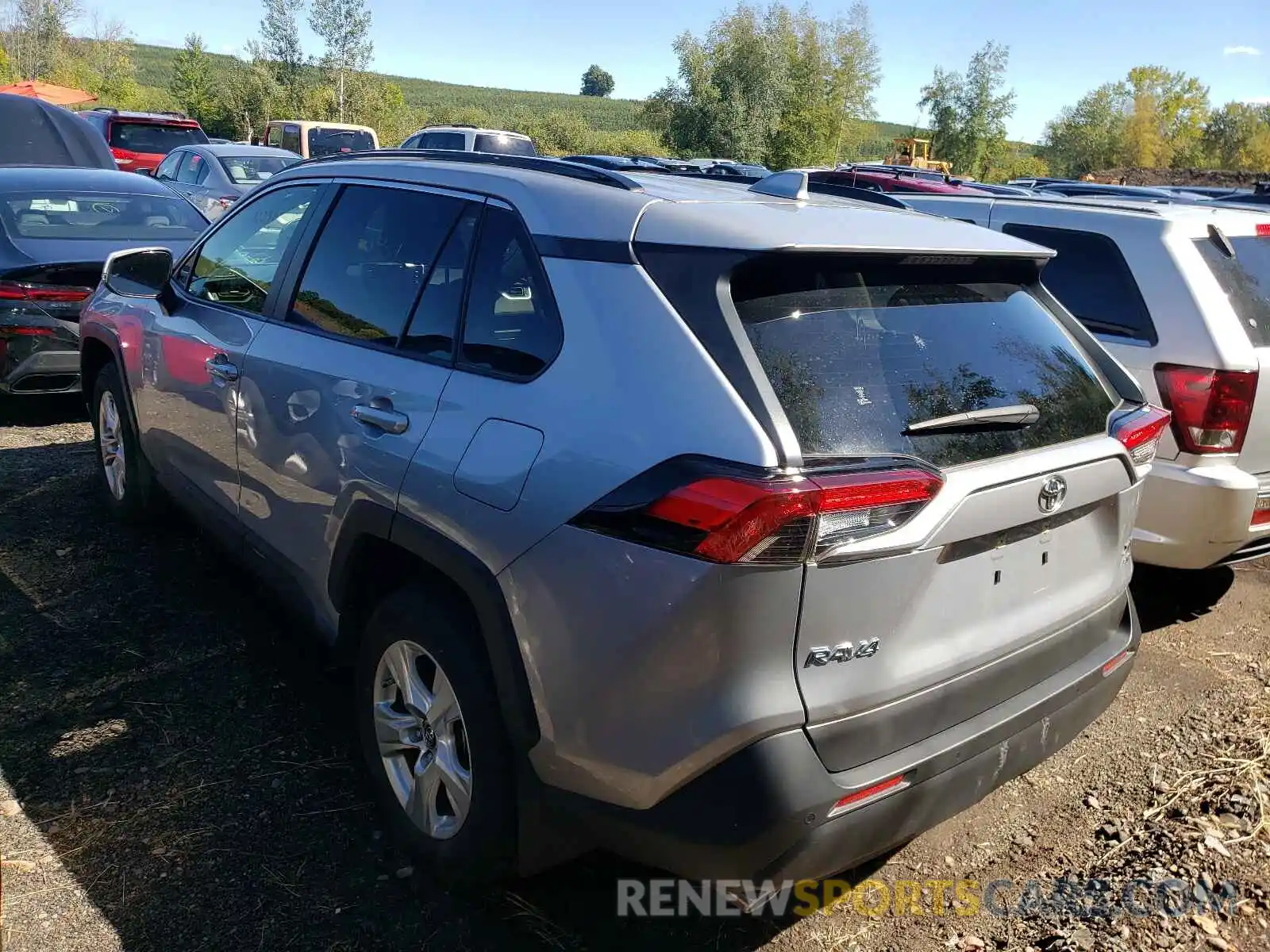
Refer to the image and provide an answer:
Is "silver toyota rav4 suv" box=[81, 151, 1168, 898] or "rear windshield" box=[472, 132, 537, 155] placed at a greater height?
"rear windshield" box=[472, 132, 537, 155]

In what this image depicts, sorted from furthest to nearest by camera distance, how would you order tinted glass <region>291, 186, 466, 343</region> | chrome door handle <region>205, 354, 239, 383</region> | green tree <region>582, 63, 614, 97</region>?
green tree <region>582, 63, 614, 97</region> < chrome door handle <region>205, 354, 239, 383</region> < tinted glass <region>291, 186, 466, 343</region>

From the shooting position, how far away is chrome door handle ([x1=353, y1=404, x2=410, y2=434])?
8.69 ft

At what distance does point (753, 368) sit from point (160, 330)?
3.08 metres

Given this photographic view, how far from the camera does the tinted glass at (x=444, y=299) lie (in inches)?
106

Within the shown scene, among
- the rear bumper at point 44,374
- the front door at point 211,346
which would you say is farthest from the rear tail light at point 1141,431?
the rear bumper at point 44,374

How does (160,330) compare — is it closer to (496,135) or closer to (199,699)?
(199,699)

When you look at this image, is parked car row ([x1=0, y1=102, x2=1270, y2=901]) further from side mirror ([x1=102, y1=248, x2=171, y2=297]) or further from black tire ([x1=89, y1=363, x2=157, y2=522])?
black tire ([x1=89, y1=363, x2=157, y2=522])

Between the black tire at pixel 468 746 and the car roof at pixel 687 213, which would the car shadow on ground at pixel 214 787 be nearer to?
the black tire at pixel 468 746

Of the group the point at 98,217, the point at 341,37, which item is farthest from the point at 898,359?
the point at 341,37

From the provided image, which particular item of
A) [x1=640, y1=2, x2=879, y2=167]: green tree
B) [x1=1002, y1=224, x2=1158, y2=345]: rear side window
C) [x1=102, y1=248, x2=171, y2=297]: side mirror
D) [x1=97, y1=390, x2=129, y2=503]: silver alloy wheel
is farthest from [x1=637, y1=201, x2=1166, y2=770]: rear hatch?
[x1=640, y1=2, x2=879, y2=167]: green tree

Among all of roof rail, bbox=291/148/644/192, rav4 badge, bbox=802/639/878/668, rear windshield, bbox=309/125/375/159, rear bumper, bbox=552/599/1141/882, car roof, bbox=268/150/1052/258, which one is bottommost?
rear bumper, bbox=552/599/1141/882

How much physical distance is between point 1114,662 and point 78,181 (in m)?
7.66

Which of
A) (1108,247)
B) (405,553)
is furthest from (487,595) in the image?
(1108,247)

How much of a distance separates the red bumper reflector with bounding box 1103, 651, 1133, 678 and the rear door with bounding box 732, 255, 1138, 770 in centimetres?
2
